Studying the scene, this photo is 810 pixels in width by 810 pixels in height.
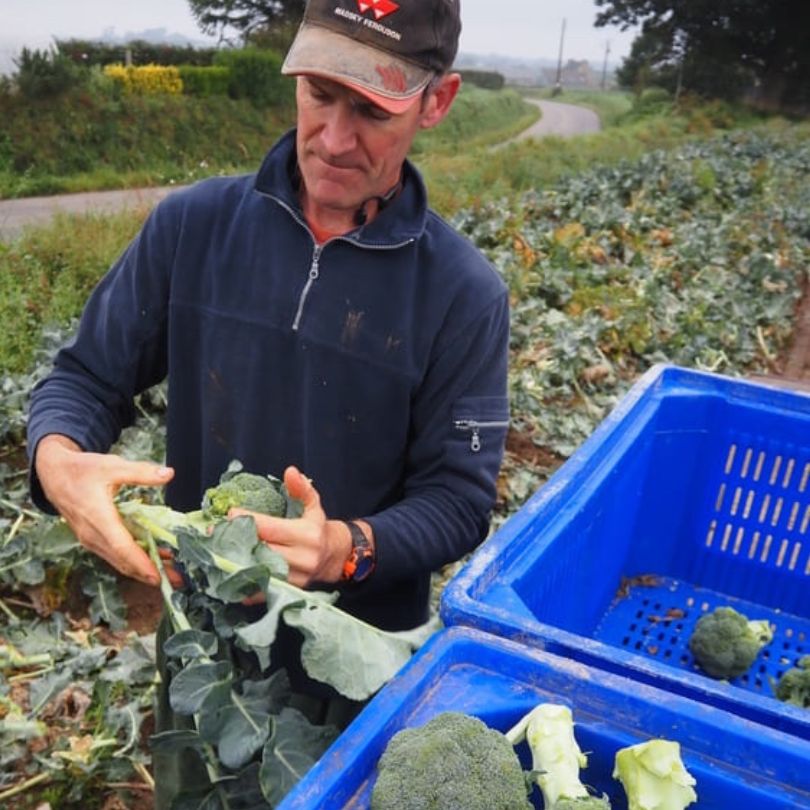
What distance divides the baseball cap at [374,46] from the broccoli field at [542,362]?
1.15 meters

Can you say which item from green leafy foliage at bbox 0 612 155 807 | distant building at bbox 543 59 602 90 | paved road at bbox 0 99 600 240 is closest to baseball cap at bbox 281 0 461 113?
green leafy foliage at bbox 0 612 155 807

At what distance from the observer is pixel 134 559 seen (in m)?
1.46

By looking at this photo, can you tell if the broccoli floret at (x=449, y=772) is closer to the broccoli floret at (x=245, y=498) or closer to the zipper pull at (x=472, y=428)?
the broccoli floret at (x=245, y=498)

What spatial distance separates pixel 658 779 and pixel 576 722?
0.47ft

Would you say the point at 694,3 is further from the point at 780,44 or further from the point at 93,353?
the point at 93,353

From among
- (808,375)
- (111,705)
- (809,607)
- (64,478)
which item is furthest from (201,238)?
(808,375)

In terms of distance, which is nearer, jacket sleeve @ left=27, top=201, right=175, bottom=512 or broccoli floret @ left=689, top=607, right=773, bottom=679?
jacket sleeve @ left=27, top=201, right=175, bottom=512

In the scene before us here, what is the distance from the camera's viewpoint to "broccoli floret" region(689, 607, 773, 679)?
2.21 m

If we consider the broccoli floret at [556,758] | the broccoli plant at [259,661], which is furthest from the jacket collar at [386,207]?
the broccoli floret at [556,758]

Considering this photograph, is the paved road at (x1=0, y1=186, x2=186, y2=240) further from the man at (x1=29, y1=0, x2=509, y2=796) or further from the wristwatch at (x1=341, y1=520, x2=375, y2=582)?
the wristwatch at (x1=341, y1=520, x2=375, y2=582)

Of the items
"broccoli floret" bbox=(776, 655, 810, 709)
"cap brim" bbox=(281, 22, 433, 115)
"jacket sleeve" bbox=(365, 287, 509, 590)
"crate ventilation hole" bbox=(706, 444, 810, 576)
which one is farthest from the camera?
"crate ventilation hole" bbox=(706, 444, 810, 576)

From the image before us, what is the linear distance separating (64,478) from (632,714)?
3.45 feet

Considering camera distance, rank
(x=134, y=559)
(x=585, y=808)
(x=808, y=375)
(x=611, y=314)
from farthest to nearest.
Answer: (x=808, y=375) < (x=611, y=314) < (x=134, y=559) < (x=585, y=808)

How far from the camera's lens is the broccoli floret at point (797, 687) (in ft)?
7.01
